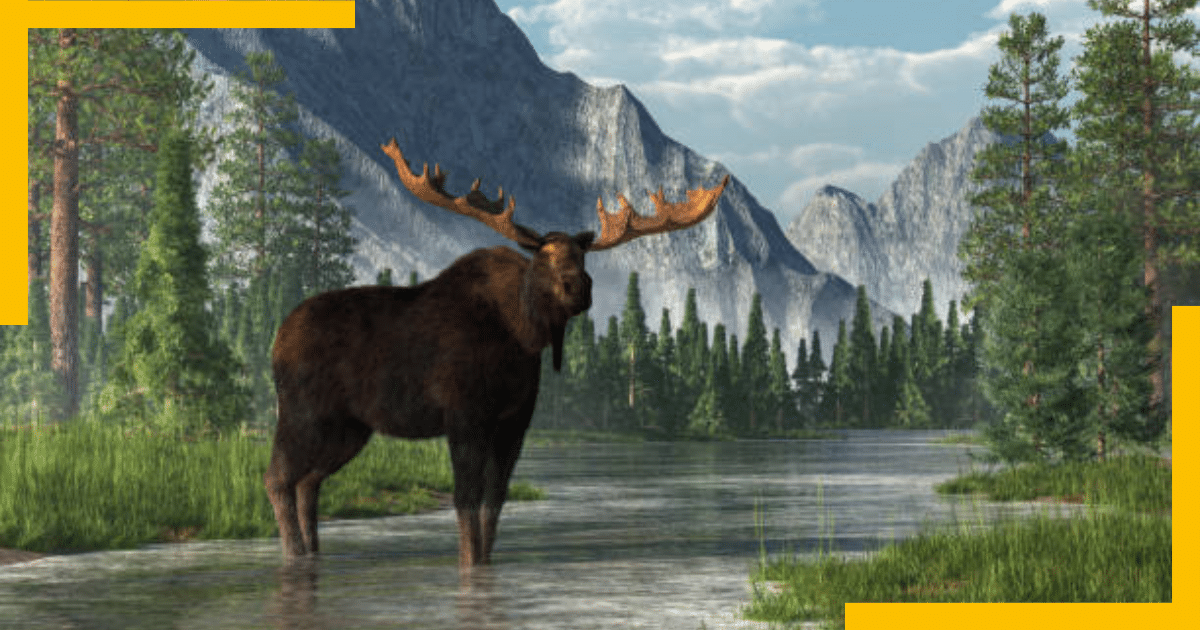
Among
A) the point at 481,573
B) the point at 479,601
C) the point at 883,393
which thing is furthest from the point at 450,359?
the point at 883,393

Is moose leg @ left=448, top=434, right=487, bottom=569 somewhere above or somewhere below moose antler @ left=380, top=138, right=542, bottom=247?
below

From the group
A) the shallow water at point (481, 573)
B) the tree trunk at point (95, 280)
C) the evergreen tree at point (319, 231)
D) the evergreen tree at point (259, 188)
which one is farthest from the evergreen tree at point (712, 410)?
the shallow water at point (481, 573)

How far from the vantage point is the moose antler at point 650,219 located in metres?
13.3

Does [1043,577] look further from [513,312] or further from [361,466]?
[361,466]

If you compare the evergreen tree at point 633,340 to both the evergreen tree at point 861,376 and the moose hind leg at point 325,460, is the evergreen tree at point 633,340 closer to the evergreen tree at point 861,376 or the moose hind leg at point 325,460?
the evergreen tree at point 861,376

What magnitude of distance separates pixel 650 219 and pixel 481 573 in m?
3.43

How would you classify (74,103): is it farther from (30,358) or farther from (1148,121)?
(1148,121)

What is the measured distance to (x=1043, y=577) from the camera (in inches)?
441

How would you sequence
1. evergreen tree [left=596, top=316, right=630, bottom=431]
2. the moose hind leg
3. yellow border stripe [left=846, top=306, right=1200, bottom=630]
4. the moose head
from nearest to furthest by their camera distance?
1. yellow border stripe [left=846, top=306, right=1200, bottom=630]
2. the moose head
3. the moose hind leg
4. evergreen tree [left=596, top=316, right=630, bottom=431]

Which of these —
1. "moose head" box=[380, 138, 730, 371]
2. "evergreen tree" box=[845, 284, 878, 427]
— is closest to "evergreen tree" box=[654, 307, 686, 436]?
"evergreen tree" box=[845, 284, 878, 427]

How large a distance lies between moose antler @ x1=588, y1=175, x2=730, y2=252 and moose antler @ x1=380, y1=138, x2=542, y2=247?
0.64 meters

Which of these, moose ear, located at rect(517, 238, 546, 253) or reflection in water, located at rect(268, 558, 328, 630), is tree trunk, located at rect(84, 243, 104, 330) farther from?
moose ear, located at rect(517, 238, 546, 253)

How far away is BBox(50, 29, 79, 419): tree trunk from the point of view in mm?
42438

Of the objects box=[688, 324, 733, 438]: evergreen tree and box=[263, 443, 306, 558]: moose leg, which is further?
box=[688, 324, 733, 438]: evergreen tree
